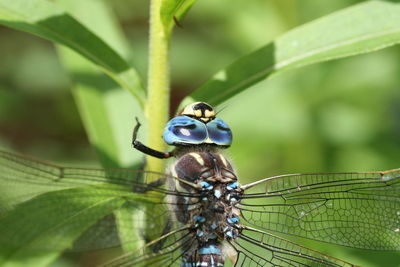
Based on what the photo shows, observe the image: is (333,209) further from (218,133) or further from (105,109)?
(105,109)

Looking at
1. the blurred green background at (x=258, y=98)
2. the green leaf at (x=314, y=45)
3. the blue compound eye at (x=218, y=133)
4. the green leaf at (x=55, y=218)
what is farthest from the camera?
the blurred green background at (x=258, y=98)

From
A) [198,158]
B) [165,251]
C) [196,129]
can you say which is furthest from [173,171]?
[165,251]

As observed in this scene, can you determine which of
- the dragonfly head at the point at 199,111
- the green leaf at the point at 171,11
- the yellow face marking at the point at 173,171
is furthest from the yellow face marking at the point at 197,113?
the green leaf at the point at 171,11

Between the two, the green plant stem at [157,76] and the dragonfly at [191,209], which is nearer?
the dragonfly at [191,209]

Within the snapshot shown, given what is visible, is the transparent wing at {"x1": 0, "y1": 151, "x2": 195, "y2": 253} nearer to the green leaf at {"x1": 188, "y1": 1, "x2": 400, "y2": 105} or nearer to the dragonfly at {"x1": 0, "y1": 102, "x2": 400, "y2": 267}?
the dragonfly at {"x1": 0, "y1": 102, "x2": 400, "y2": 267}

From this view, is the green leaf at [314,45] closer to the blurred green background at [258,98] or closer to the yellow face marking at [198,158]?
the yellow face marking at [198,158]

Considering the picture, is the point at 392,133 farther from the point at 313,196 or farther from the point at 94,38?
the point at 94,38

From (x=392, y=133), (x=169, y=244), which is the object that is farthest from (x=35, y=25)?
(x=392, y=133)
